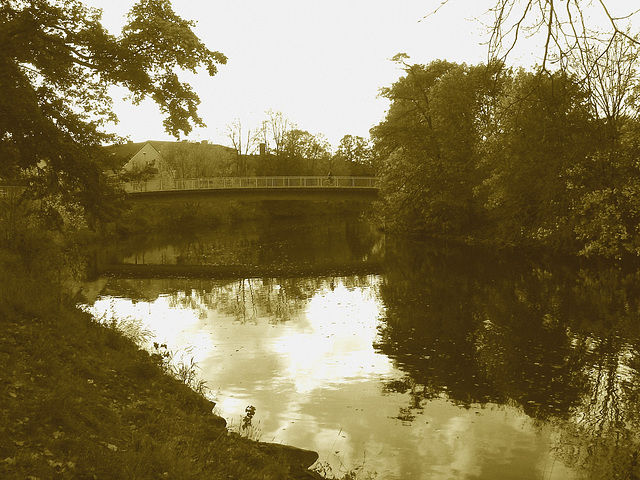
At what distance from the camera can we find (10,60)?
14.0 metres

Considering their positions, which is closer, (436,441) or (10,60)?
(436,441)

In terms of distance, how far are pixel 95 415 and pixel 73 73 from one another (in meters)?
11.3

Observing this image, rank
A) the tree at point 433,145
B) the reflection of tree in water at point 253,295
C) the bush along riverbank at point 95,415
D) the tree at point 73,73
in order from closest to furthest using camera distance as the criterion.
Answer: the bush along riverbank at point 95,415
the tree at point 73,73
the reflection of tree in water at point 253,295
the tree at point 433,145

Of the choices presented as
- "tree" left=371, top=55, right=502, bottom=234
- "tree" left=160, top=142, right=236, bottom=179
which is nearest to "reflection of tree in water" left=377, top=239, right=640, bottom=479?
"tree" left=371, top=55, right=502, bottom=234

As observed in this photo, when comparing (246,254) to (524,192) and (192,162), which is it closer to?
(524,192)

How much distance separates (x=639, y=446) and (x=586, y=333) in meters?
8.28

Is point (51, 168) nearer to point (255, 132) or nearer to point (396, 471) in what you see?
point (396, 471)

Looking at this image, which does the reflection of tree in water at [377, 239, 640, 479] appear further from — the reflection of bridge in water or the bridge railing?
the bridge railing

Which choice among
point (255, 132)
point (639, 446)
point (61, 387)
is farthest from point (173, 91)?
point (255, 132)

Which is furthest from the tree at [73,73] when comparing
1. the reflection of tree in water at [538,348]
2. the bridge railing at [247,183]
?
the bridge railing at [247,183]

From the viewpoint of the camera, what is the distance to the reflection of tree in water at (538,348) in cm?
1155

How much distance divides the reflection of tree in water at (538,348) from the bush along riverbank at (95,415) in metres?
4.20

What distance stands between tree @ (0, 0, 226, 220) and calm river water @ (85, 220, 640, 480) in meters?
6.03

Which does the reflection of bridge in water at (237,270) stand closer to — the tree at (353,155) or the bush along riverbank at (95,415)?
the bush along riverbank at (95,415)
